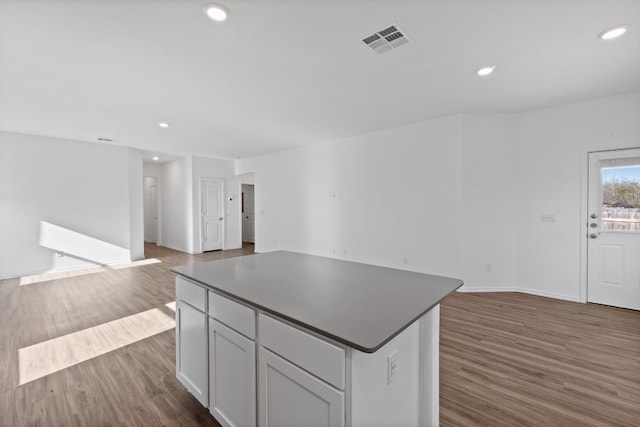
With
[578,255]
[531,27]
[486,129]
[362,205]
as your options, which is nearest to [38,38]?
[531,27]

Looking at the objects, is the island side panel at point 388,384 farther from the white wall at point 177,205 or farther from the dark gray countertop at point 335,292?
the white wall at point 177,205

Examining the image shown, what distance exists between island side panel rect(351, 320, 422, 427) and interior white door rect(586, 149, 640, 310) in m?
3.92

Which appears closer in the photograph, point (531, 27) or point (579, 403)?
point (579, 403)

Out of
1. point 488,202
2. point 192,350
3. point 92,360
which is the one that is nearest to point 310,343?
point 192,350

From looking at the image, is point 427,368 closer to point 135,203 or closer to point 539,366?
point 539,366

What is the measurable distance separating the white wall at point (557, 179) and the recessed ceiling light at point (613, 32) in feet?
5.98

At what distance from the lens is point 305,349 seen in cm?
107

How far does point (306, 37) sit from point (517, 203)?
3.91 meters

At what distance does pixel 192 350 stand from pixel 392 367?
1315 mm

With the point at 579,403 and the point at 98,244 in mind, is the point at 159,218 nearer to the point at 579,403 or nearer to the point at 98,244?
the point at 98,244

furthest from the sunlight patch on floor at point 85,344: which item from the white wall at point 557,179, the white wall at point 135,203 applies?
the white wall at point 557,179

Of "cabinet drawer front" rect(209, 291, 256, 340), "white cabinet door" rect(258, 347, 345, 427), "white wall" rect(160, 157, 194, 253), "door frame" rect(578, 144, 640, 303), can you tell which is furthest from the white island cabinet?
"white wall" rect(160, 157, 194, 253)

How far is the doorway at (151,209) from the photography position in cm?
918

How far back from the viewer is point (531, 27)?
218 centimetres
